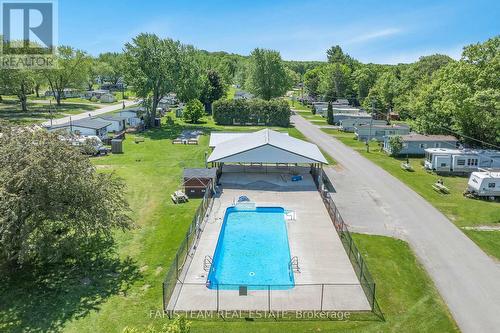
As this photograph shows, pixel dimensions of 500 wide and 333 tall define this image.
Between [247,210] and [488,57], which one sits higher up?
[488,57]

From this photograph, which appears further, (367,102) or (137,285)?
(367,102)

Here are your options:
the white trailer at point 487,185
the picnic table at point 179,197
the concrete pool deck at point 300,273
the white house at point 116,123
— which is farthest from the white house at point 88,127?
the white trailer at point 487,185

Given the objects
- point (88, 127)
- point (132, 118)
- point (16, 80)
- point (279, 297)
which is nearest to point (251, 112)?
point (132, 118)

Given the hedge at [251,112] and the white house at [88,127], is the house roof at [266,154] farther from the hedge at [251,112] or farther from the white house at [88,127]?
the hedge at [251,112]

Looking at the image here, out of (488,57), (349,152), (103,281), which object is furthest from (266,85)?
(103,281)

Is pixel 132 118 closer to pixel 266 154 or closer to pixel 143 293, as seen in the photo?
pixel 266 154

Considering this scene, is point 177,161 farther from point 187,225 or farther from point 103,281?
point 103,281

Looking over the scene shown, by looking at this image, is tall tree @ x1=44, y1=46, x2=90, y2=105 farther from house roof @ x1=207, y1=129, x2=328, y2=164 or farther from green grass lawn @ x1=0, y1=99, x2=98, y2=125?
house roof @ x1=207, y1=129, x2=328, y2=164
